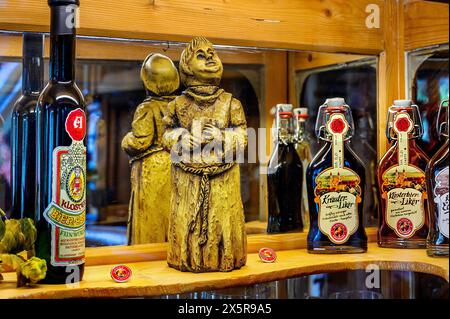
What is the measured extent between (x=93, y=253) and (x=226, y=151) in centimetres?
33

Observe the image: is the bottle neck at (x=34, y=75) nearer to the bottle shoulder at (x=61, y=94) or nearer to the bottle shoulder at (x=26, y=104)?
the bottle shoulder at (x=26, y=104)

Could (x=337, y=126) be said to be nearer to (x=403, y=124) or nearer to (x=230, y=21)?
(x=403, y=124)

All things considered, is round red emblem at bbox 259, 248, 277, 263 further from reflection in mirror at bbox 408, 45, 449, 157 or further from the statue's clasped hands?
reflection in mirror at bbox 408, 45, 449, 157

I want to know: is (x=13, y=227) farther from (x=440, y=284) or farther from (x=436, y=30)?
(x=436, y=30)

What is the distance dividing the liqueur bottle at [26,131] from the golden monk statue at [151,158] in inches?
8.6

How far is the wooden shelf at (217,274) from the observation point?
3.35 feet

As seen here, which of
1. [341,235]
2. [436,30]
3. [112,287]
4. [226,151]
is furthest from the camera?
[436,30]

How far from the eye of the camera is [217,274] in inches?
44.6

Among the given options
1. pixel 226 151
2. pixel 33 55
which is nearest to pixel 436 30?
pixel 226 151

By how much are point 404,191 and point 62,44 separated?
30.6 inches

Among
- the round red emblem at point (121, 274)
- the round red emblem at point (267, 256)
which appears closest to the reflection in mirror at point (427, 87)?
the round red emblem at point (267, 256)

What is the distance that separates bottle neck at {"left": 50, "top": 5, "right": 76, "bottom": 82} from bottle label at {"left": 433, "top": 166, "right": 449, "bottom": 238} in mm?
699

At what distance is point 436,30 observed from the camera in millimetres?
1487

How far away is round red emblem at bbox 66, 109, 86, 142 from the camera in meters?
1.05
